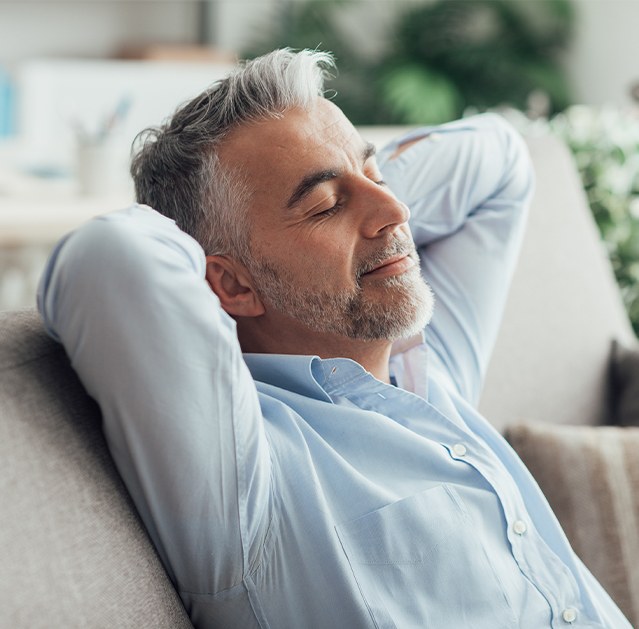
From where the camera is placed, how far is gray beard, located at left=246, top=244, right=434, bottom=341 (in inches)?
48.0

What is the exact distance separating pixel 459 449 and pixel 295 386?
21cm

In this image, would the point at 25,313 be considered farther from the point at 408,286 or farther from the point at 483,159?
the point at 483,159

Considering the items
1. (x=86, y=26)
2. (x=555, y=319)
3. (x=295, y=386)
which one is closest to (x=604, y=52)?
(x=86, y=26)

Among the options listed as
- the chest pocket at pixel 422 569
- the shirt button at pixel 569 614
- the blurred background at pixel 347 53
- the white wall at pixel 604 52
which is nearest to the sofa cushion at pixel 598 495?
the shirt button at pixel 569 614

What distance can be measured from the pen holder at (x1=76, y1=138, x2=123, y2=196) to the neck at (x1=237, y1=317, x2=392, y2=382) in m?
1.54

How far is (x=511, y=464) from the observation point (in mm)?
1323

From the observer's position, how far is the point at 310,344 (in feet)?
4.18

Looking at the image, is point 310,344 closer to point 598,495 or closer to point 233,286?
point 233,286

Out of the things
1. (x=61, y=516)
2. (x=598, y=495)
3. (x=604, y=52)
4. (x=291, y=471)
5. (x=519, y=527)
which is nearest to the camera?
(x=61, y=516)

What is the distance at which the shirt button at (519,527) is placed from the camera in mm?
1186

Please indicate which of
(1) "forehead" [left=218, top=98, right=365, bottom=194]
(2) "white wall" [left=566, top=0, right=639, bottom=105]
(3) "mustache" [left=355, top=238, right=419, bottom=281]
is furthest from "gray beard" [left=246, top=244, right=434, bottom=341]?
(2) "white wall" [left=566, top=0, right=639, bottom=105]

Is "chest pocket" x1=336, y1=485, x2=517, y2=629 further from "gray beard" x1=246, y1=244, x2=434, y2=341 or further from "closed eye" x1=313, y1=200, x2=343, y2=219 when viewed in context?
"closed eye" x1=313, y1=200, x2=343, y2=219

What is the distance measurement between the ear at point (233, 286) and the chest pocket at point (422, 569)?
1.06 feet

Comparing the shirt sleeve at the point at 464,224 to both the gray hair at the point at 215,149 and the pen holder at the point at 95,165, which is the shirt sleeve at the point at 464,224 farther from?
the pen holder at the point at 95,165
